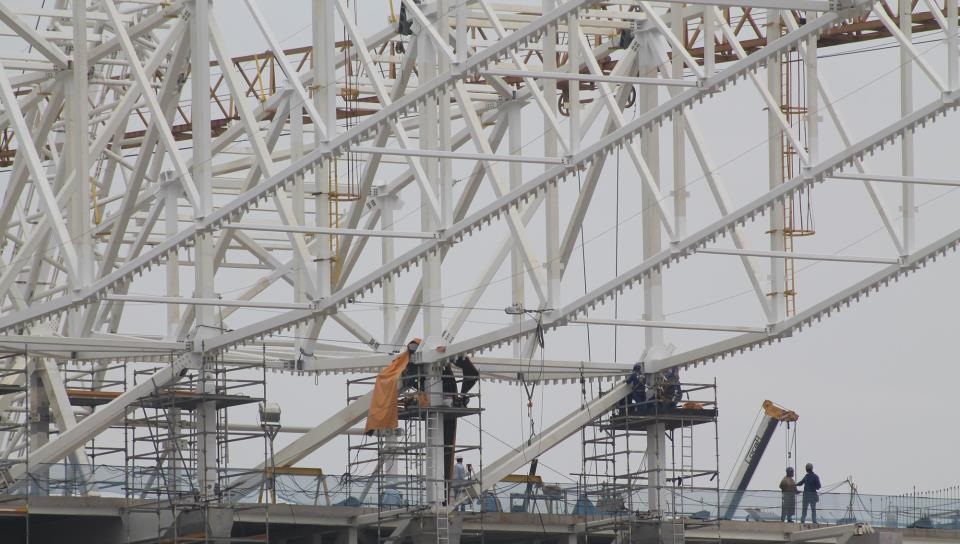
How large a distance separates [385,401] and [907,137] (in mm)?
14091

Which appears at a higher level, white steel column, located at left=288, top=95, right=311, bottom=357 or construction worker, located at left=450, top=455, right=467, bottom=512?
white steel column, located at left=288, top=95, right=311, bottom=357

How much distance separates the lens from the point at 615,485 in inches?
2485

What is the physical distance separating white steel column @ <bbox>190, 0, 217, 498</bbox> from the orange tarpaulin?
389 cm

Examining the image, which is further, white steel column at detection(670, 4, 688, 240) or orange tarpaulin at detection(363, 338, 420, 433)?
orange tarpaulin at detection(363, 338, 420, 433)

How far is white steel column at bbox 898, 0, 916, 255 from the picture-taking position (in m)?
55.4

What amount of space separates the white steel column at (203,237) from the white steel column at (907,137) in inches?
636

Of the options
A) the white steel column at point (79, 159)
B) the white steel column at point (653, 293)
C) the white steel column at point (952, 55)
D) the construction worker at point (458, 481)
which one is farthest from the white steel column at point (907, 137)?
the white steel column at point (79, 159)

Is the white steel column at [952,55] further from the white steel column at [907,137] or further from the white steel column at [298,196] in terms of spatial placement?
the white steel column at [298,196]

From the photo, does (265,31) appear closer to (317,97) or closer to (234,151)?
(317,97)

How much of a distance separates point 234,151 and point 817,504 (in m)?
25.5

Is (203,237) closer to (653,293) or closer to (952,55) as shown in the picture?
(653,293)

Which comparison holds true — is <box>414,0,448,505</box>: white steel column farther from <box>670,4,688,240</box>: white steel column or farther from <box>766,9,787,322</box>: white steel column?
<box>766,9,787,322</box>: white steel column

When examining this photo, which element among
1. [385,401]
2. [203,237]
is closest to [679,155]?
[385,401]

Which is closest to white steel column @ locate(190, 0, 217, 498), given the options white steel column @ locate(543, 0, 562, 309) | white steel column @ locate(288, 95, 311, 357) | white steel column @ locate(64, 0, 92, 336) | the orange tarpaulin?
white steel column @ locate(288, 95, 311, 357)
